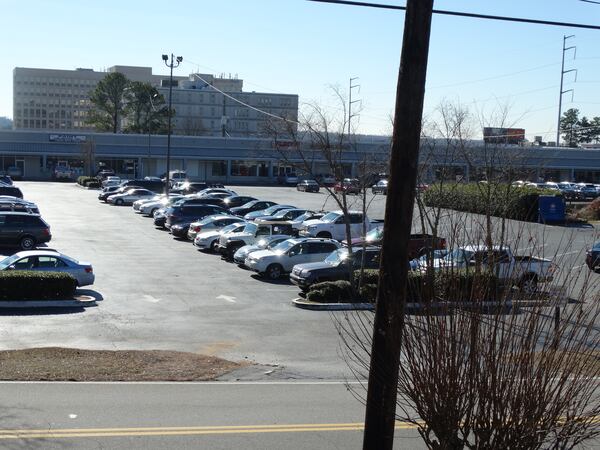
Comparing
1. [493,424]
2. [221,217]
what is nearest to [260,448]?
[493,424]

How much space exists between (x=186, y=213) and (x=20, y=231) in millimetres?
10305

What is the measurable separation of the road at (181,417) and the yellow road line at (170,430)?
0.04 feet

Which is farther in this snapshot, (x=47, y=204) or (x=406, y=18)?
(x=47, y=204)

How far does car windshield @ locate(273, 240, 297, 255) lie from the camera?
28.4 metres

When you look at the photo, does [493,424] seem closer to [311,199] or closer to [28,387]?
[28,387]

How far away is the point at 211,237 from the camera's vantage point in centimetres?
3541

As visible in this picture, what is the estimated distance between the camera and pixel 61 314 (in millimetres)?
21188

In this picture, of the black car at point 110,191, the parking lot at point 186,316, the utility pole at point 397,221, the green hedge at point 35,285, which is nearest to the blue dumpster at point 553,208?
the parking lot at point 186,316

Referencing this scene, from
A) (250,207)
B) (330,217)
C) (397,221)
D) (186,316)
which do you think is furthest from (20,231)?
(397,221)

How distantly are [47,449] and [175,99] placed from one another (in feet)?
451

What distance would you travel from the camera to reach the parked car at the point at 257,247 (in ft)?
98.2

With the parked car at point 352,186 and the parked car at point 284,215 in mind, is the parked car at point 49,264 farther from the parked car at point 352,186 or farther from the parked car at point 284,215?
the parked car at point 284,215

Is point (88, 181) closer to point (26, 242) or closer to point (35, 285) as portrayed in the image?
point (26, 242)

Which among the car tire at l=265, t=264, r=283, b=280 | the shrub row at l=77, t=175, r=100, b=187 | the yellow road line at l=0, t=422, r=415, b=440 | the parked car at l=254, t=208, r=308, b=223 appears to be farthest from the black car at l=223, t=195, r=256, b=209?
the yellow road line at l=0, t=422, r=415, b=440
